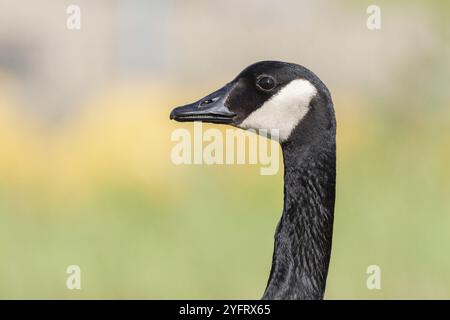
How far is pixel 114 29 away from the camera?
336 inches

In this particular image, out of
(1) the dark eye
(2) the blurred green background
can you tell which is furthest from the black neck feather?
(2) the blurred green background

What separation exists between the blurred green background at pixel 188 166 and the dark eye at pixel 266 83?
8.42ft

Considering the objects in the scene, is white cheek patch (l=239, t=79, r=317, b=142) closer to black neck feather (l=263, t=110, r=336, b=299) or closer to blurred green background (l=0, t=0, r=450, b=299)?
black neck feather (l=263, t=110, r=336, b=299)

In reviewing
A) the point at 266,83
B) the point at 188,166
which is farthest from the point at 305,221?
the point at 188,166

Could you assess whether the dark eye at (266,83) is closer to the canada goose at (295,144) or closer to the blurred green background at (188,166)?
the canada goose at (295,144)

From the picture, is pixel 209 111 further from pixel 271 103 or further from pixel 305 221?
pixel 305 221

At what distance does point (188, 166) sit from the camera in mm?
7465

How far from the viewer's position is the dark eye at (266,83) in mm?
3779

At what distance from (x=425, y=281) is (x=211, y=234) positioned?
1.40 metres

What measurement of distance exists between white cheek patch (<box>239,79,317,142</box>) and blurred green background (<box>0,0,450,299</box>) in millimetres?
2495

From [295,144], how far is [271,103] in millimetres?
174

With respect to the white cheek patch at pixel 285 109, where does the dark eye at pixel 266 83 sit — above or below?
above

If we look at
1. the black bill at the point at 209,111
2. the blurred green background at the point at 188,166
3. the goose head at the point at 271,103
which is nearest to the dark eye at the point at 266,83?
the goose head at the point at 271,103
